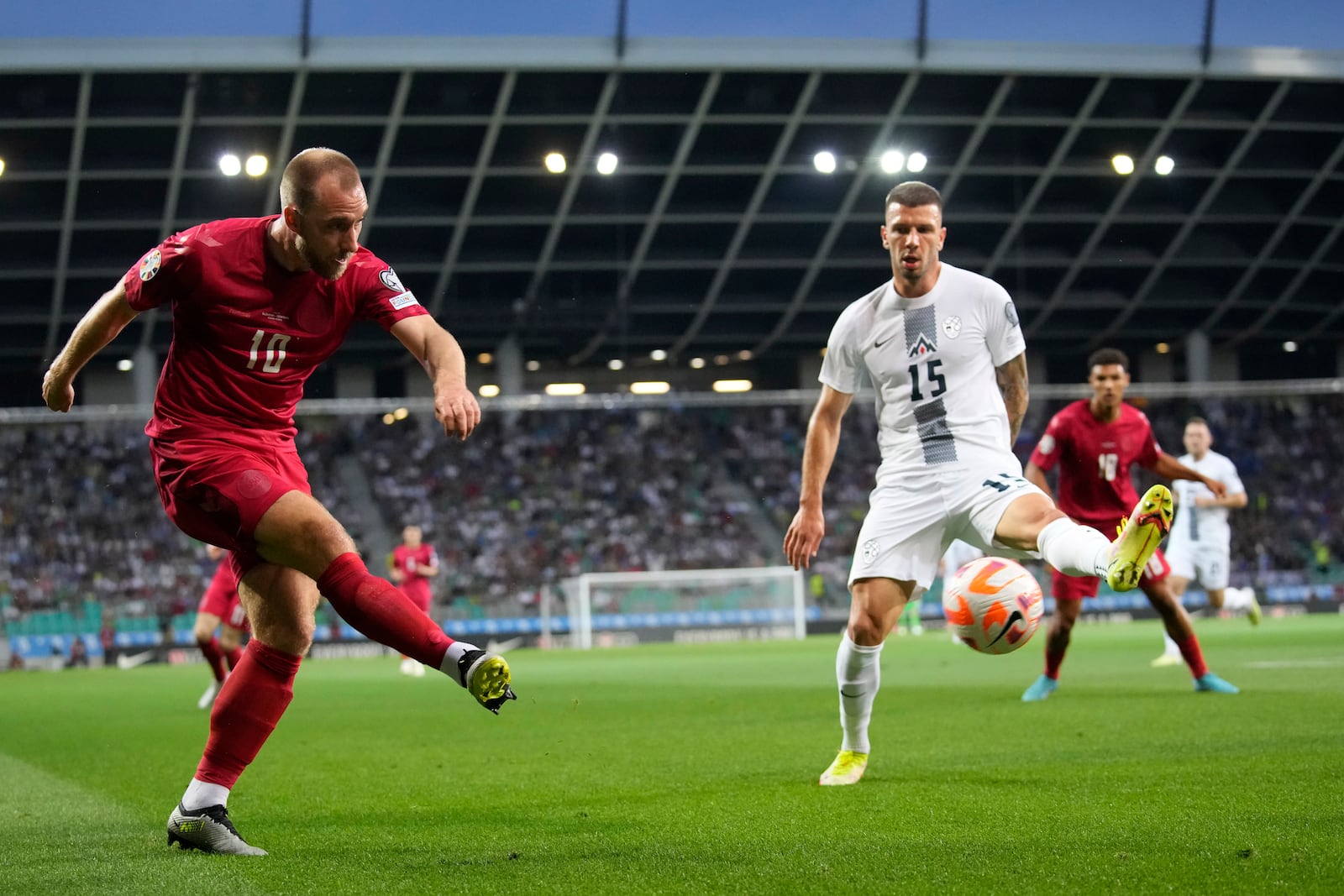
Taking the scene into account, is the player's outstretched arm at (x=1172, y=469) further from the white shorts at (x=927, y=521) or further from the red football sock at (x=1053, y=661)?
the white shorts at (x=927, y=521)

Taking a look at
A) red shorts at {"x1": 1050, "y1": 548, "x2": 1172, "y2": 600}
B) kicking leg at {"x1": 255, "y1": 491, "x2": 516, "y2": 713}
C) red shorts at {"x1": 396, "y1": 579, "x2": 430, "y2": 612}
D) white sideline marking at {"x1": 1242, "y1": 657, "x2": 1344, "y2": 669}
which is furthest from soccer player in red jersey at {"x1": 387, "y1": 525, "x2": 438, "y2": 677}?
kicking leg at {"x1": 255, "y1": 491, "x2": 516, "y2": 713}

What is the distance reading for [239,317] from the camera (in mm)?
4902

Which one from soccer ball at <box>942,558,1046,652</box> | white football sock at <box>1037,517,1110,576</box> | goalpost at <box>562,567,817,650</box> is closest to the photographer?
white football sock at <box>1037,517,1110,576</box>

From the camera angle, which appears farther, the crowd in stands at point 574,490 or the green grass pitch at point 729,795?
the crowd in stands at point 574,490

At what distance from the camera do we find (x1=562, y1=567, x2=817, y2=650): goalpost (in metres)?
28.0

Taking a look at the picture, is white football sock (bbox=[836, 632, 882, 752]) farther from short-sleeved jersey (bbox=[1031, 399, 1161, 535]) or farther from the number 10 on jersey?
short-sleeved jersey (bbox=[1031, 399, 1161, 535])

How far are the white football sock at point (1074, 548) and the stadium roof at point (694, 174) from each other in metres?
24.6

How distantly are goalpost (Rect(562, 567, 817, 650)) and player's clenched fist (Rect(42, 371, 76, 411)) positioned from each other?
2288 centimetres

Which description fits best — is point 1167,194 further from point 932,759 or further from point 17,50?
point 932,759

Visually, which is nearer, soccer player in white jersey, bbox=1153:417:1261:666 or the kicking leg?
the kicking leg

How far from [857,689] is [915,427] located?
112 centimetres

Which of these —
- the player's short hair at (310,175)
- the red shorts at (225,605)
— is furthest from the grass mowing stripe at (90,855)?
the red shorts at (225,605)

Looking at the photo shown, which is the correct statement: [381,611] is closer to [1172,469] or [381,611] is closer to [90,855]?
[90,855]

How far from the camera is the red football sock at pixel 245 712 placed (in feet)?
16.2
